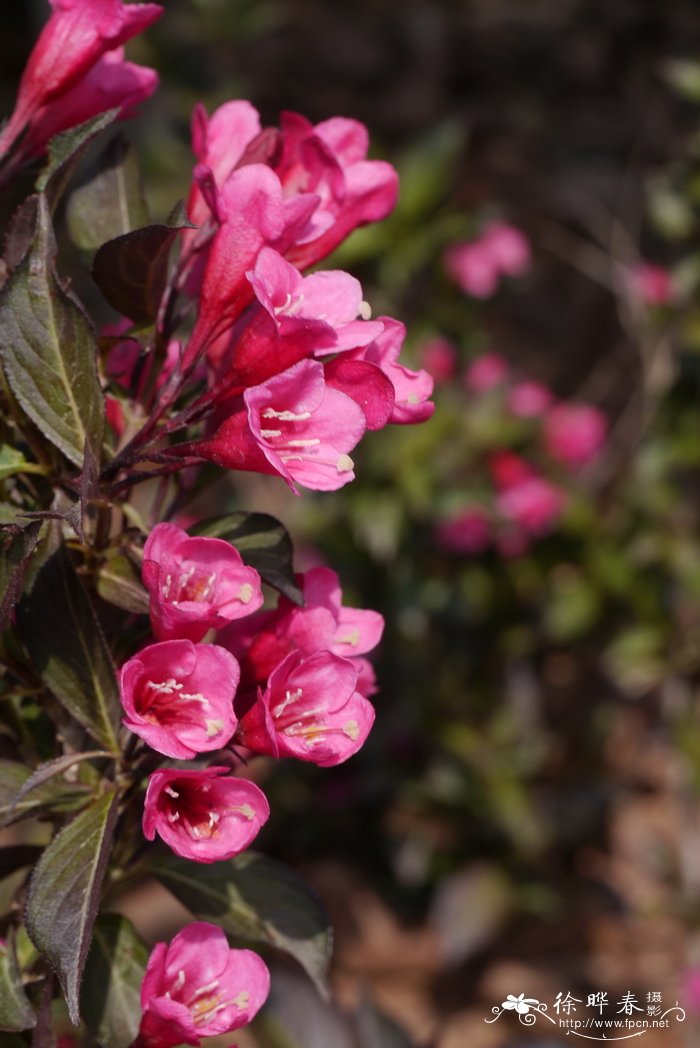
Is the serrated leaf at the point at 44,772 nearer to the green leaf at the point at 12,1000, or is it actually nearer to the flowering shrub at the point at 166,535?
the flowering shrub at the point at 166,535

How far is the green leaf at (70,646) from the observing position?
691 mm

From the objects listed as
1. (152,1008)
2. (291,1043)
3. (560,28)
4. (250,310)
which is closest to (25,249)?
(250,310)

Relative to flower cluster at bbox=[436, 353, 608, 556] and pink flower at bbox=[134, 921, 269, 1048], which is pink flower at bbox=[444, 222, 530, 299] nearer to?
flower cluster at bbox=[436, 353, 608, 556]

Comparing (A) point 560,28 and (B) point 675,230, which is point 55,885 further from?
(A) point 560,28

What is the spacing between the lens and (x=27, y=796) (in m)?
0.70

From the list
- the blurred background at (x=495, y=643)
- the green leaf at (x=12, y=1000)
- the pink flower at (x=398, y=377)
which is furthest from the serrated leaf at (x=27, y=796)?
the blurred background at (x=495, y=643)

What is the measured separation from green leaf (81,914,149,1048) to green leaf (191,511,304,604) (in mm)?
278

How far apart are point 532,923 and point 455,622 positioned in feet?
2.15

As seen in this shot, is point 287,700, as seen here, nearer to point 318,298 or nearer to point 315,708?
point 315,708

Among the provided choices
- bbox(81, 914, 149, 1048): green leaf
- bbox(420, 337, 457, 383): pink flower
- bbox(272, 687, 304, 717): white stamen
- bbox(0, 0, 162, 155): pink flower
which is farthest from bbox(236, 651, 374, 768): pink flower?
bbox(420, 337, 457, 383): pink flower

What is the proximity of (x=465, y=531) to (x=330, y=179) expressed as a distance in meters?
1.39

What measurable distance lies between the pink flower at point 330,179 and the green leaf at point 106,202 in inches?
5.4

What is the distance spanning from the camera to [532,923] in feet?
7.50

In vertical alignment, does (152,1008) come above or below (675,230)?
above
